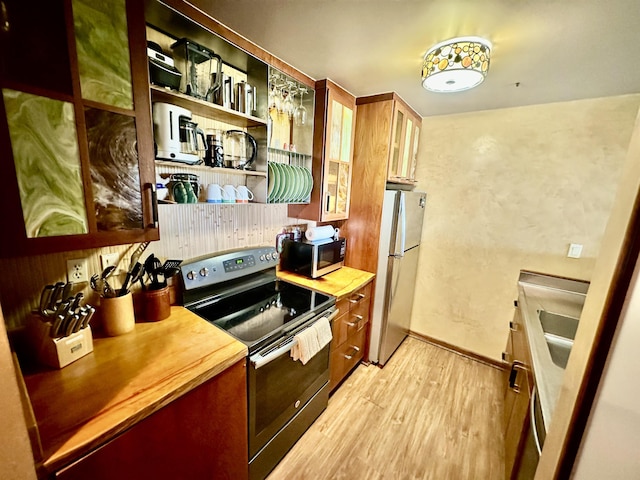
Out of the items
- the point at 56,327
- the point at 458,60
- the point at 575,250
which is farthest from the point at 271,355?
the point at 575,250

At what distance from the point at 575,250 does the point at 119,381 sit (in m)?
2.98

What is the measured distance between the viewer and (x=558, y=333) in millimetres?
1643

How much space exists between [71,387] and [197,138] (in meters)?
1.12

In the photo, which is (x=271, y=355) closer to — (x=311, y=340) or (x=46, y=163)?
(x=311, y=340)

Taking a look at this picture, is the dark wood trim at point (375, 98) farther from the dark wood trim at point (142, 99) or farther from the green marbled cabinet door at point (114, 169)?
the green marbled cabinet door at point (114, 169)

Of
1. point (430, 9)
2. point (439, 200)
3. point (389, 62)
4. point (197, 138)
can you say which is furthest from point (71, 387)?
point (439, 200)

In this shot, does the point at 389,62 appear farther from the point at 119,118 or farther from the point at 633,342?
the point at 633,342

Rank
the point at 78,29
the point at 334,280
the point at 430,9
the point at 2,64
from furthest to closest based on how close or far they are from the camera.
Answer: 1. the point at 334,280
2. the point at 430,9
3. the point at 78,29
4. the point at 2,64

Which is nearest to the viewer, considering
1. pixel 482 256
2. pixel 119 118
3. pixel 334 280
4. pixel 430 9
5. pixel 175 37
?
pixel 119 118

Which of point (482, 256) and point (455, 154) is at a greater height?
point (455, 154)

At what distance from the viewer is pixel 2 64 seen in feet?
2.29

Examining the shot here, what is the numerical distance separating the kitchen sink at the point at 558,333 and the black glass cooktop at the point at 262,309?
1.28 meters

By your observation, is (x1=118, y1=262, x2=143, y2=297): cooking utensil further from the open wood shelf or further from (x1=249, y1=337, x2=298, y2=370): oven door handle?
the open wood shelf

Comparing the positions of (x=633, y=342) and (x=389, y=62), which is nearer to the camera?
(x=633, y=342)
